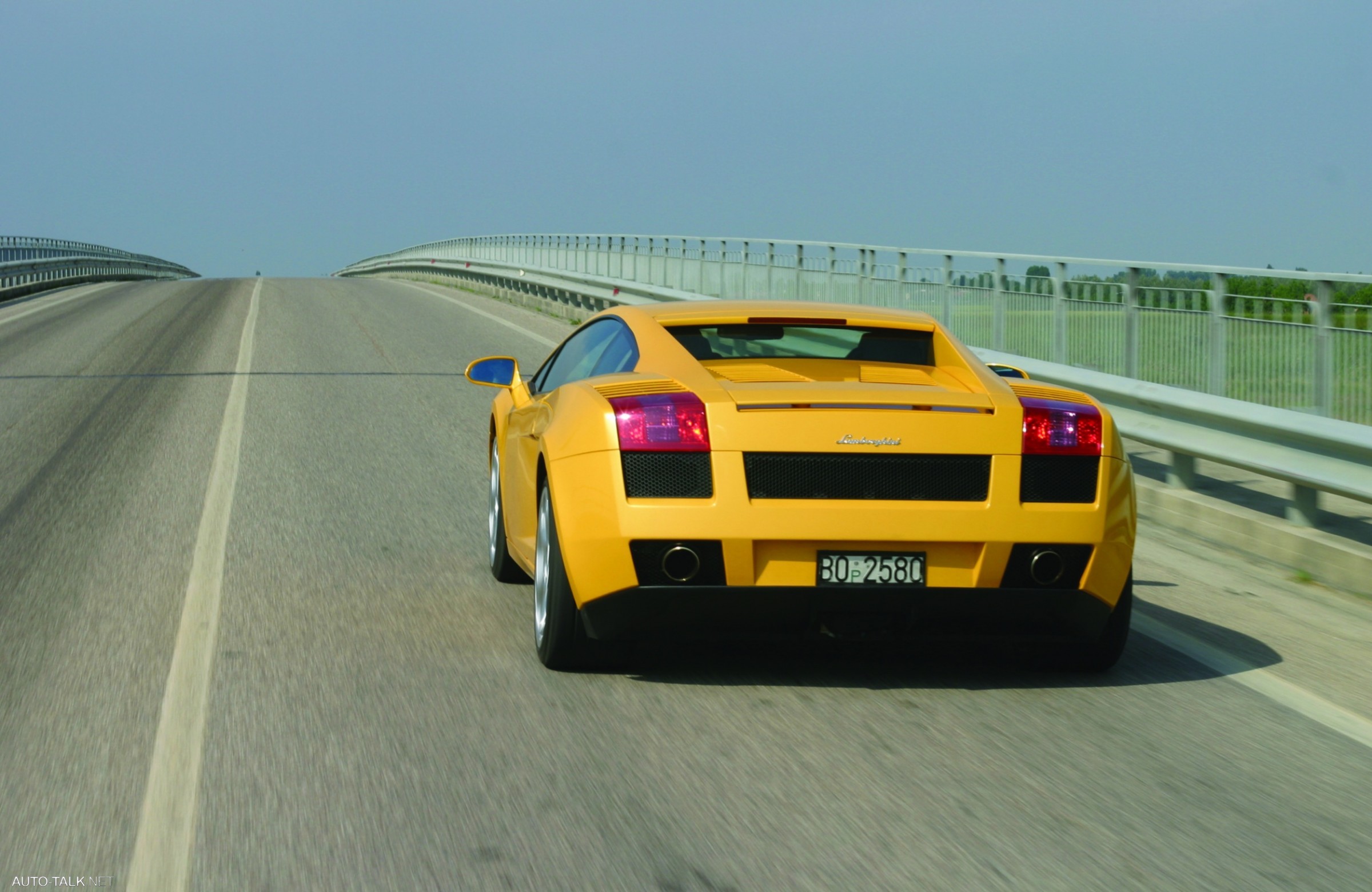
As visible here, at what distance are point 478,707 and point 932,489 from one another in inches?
63.1

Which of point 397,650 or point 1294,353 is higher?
point 1294,353

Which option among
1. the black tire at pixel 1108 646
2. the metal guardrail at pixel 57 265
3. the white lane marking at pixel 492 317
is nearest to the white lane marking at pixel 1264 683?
the black tire at pixel 1108 646

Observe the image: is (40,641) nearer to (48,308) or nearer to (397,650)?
(397,650)

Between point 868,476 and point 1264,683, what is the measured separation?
5.57 feet

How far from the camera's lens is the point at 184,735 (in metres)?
4.75

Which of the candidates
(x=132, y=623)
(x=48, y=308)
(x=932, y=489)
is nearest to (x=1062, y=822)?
(x=932, y=489)

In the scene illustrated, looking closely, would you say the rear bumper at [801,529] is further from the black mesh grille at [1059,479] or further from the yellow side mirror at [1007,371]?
the yellow side mirror at [1007,371]

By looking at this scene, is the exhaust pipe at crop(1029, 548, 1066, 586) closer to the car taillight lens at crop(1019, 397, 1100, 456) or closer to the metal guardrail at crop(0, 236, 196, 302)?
the car taillight lens at crop(1019, 397, 1100, 456)

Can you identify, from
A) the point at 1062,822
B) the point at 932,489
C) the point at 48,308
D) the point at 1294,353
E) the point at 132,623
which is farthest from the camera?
the point at 48,308

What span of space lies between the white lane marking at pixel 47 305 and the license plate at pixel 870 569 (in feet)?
84.2

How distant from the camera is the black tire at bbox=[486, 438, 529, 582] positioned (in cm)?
711

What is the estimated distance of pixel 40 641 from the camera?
5910 millimetres

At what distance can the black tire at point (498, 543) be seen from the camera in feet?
23.3

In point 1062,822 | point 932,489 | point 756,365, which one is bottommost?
point 1062,822
